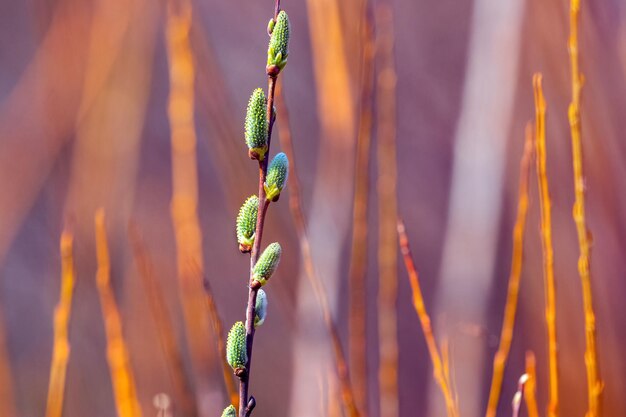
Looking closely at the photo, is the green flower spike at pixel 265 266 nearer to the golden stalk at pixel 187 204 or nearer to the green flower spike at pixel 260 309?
the green flower spike at pixel 260 309

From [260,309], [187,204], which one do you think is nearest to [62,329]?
[187,204]

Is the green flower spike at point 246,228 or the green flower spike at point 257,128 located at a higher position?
the green flower spike at point 257,128

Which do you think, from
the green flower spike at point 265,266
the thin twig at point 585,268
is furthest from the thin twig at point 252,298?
the thin twig at point 585,268

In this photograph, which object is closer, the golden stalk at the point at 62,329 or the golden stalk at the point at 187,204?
the golden stalk at the point at 62,329

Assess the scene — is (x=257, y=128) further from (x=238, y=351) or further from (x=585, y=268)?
(x=585, y=268)

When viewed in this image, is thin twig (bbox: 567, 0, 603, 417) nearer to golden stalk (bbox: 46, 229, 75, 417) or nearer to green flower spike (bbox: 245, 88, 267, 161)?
green flower spike (bbox: 245, 88, 267, 161)
